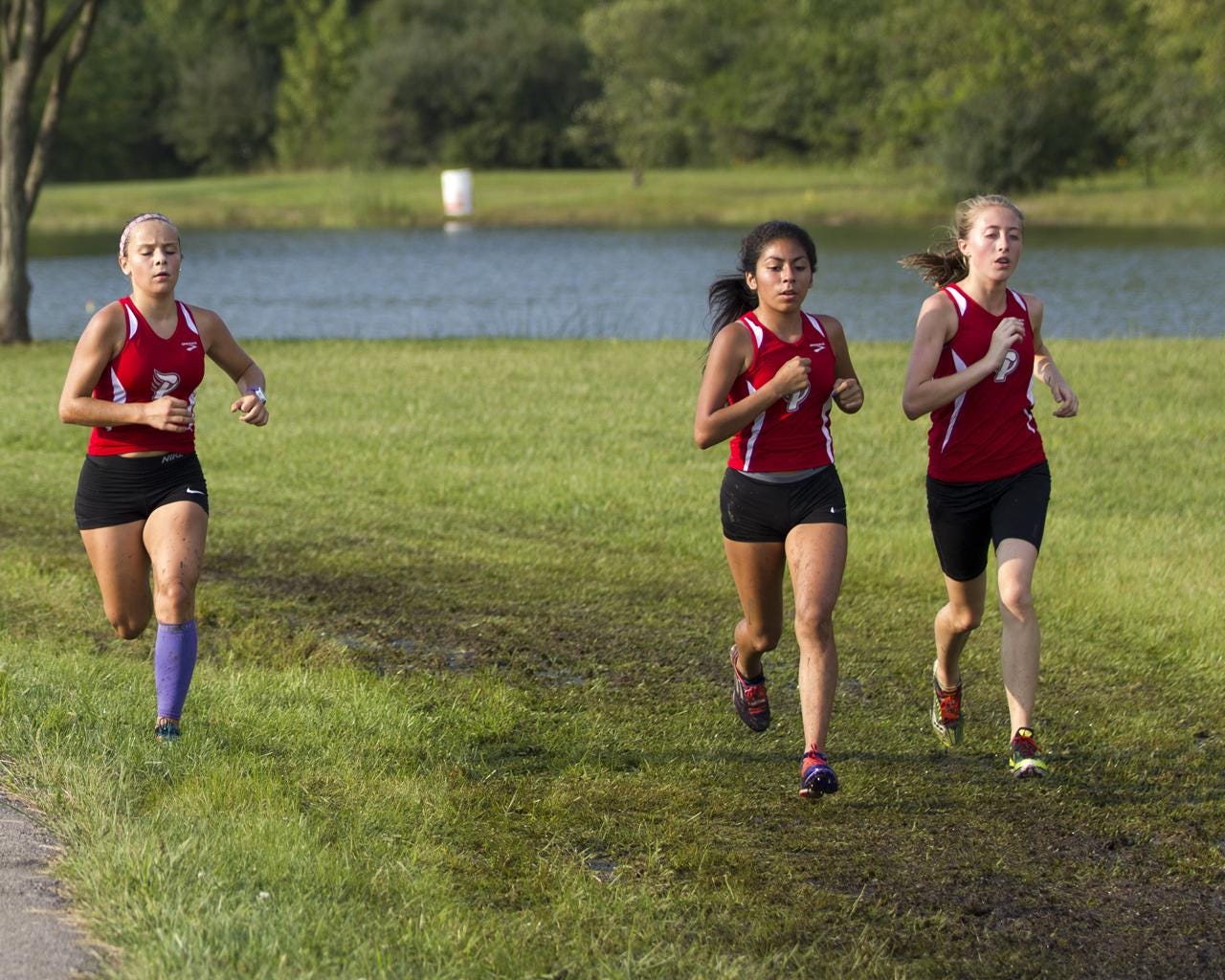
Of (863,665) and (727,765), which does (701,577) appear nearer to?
(863,665)

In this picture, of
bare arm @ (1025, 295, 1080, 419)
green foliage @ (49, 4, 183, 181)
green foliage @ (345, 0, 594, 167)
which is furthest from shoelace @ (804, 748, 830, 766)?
green foliage @ (49, 4, 183, 181)

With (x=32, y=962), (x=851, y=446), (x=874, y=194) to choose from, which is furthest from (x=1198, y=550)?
(x=874, y=194)

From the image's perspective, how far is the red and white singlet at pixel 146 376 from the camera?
629cm

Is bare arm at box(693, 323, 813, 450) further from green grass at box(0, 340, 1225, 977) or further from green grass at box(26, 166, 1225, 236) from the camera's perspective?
green grass at box(26, 166, 1225, 236)

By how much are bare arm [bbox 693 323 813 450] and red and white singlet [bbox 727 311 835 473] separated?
48 mm

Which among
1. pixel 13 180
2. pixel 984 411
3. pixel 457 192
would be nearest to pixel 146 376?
pixel 984 411

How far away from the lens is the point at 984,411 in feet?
21.1

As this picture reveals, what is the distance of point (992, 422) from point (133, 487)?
3.22 metres

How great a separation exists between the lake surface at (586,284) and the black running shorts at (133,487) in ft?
55.8

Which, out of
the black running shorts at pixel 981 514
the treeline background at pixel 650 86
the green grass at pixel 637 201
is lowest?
the black running shorts at pixel 981 514

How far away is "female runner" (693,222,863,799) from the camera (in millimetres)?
5973

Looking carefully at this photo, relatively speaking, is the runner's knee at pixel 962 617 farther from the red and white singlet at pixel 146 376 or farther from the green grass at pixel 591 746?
the red and white singlet at pixel 146 376

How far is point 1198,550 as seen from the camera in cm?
1047

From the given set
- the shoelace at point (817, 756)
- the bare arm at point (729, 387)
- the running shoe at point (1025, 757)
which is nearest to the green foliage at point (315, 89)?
the bare arm at point (729, 387)
